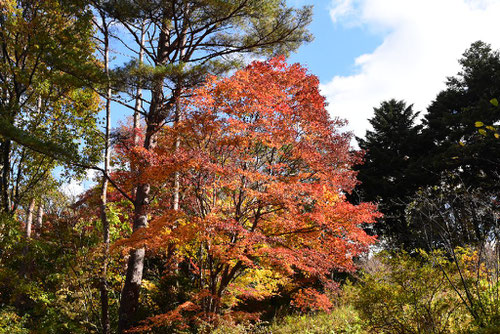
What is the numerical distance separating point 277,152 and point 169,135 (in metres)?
2.78

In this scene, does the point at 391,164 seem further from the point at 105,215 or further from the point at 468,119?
the point at 105,215

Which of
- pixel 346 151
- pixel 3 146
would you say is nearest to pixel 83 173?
pixel 3 146

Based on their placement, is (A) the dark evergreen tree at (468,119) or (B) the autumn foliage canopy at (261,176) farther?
(A) the dark evergreen tree at (468,119)

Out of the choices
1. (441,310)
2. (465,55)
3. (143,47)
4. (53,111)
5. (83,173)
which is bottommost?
(441,310)

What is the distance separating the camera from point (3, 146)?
8.97 m

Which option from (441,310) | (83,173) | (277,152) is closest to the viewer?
(441,310)

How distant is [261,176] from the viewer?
20.1ft

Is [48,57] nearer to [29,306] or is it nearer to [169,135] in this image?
[169,135]

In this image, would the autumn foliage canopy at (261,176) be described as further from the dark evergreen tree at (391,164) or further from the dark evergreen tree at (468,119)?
the dark evergreen tree at (391,164)

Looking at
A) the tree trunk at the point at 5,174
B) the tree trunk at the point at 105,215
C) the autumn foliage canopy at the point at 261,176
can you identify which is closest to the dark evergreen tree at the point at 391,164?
the autumn foliage canopy at the point at 261,176

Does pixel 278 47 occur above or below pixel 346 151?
above

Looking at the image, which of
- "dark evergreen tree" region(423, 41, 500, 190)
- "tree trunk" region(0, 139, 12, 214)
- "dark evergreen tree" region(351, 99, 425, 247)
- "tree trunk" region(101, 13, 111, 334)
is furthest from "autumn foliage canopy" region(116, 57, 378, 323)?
→ "dark evergreen tree" region(351, 99, 425, 247)

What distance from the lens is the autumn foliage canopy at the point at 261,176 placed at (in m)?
6.25

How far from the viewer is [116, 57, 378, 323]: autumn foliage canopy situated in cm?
625
